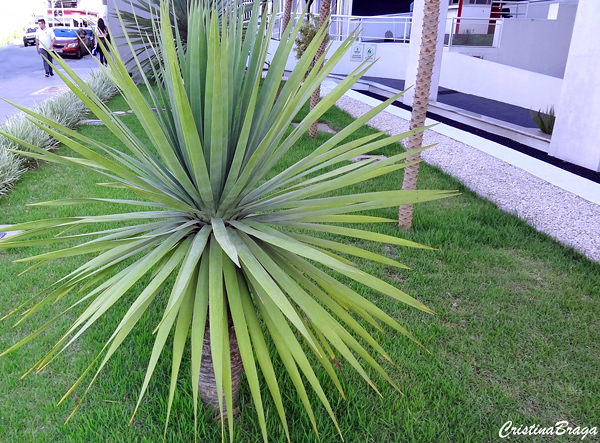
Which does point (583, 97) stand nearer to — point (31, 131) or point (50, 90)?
point (31, 131)

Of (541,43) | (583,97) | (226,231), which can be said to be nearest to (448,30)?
(541,43)

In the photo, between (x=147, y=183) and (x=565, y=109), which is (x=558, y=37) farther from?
(x=147, y=183)

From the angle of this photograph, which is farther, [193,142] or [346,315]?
[346,315]

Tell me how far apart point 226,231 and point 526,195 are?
4.78 metres

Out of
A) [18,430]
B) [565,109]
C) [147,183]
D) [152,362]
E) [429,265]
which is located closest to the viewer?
[152,362]

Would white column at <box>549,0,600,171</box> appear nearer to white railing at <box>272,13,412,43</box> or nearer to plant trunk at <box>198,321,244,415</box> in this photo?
plant trunk at <box>198,321,244,415</box>

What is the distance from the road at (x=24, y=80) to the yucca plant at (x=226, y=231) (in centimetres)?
647

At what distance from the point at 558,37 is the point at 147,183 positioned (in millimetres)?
15193

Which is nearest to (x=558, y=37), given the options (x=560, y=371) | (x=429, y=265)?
(x=429, y=265)

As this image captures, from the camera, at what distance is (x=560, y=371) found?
2.72 metres

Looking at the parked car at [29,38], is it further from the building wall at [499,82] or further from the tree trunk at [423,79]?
the tree trunk at [423,79]

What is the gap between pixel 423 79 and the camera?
441cm

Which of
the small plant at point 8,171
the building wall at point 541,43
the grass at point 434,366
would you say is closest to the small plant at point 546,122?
the grass at point 434,366

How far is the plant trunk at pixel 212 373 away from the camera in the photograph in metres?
2.22
